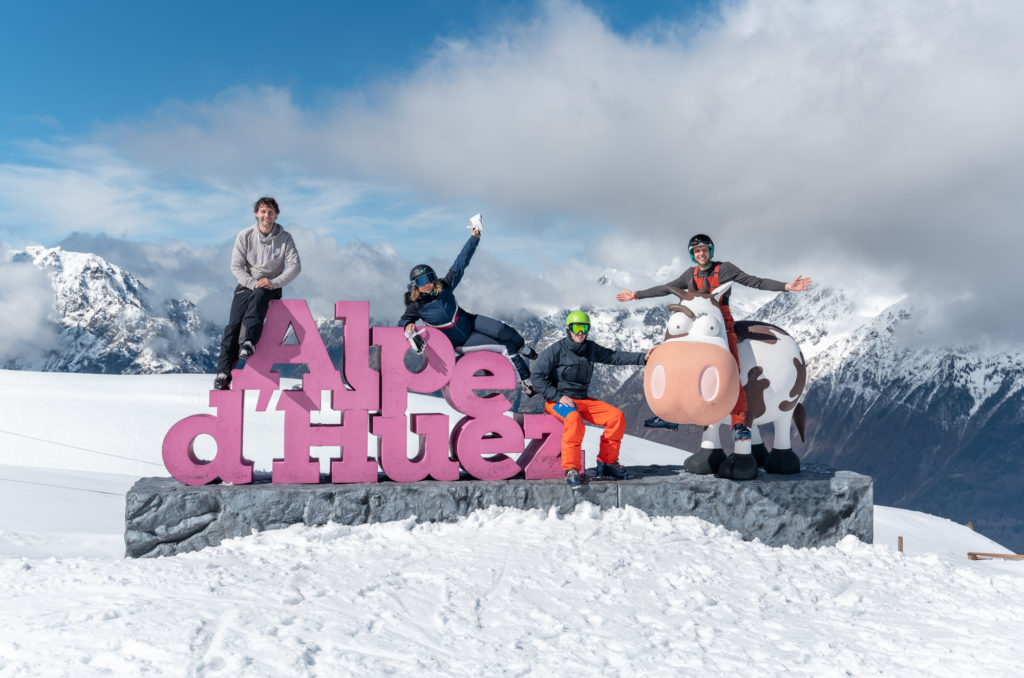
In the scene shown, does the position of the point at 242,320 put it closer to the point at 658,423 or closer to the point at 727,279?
the point at 658,423

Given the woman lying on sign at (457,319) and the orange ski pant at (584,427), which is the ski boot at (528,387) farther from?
the orange ski pant at (584,427)

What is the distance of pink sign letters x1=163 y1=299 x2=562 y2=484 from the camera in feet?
22.2

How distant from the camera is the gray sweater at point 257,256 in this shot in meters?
6.78

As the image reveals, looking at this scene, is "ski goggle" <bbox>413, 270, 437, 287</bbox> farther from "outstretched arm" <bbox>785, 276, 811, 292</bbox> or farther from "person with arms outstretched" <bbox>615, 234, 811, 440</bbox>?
"outstretched arm" <bbox>785, 276, 811, 292</bbox>

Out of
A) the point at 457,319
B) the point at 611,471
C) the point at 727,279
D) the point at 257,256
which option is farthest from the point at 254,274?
the point at 727,279

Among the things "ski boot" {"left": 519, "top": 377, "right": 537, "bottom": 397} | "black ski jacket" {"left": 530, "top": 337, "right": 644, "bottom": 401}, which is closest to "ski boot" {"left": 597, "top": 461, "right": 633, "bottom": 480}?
"black ski jacket" {"left": 530, "top": 337, "right": 644, "bottom": 401}

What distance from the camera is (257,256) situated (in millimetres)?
6785

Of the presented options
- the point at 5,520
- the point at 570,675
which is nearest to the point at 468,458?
the point at 570,675

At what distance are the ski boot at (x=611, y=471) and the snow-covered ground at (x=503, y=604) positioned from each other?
0.50m

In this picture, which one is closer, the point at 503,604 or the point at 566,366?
the point at 503,604

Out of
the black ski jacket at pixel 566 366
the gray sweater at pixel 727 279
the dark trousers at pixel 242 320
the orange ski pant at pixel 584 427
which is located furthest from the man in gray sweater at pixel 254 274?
the gray sweater at pixel 727 279

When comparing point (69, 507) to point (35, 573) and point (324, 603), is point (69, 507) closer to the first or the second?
point (35, 573)

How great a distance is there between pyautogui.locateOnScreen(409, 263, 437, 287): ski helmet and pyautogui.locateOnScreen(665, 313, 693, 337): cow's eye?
2.50 m

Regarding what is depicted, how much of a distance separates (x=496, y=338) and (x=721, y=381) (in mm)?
2456
